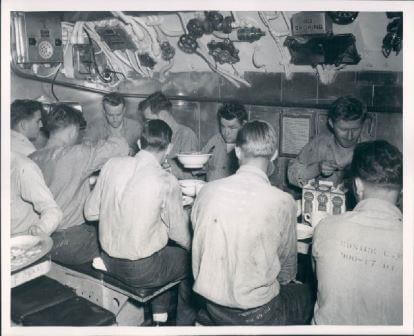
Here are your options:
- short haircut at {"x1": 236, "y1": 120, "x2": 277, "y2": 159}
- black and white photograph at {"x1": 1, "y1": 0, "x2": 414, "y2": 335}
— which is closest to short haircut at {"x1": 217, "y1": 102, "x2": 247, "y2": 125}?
black and white photograph at {"x1": 1, "y1": 0, "x2": 414, "y2": 335}

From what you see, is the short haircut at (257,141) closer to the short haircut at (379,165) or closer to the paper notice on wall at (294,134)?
the short haircut at (379,165)

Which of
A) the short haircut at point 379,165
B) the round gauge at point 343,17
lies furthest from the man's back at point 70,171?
the round gauge at point 343,17

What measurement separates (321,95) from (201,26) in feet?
3.93

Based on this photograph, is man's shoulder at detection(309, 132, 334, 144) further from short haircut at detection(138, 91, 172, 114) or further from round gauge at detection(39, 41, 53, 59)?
round gauge at detection(39, 41, 53, 59)

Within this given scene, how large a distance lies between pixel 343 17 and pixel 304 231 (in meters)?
1.56

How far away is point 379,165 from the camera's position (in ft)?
6.10

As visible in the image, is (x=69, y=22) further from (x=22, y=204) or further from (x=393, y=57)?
(x=393, y=57)

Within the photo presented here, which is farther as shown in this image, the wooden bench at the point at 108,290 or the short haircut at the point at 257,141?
the wooden bench at the point at 108,290

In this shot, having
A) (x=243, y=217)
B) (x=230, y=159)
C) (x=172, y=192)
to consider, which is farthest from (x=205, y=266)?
(x=230, y=159)

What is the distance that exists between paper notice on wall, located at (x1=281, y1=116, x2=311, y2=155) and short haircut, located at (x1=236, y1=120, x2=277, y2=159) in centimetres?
181

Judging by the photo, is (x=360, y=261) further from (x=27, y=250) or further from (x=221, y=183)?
(x=27, y=250)

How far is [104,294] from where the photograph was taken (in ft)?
8.32

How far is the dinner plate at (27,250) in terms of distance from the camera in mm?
2041

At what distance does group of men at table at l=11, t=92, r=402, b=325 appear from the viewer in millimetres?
1826
